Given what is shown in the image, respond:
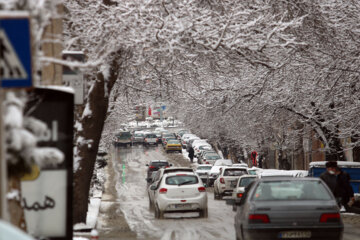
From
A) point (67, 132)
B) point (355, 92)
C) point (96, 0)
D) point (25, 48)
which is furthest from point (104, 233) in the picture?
point (25, 48)

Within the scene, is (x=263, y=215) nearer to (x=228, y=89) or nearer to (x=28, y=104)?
(x=28, y=104)

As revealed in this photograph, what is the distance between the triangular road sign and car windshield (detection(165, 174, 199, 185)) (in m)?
17.2

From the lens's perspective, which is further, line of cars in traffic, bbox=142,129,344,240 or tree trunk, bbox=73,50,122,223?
tree trunk, bbox=73,50,122,223

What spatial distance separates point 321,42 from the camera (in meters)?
20.1

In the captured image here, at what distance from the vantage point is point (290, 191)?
13.1m

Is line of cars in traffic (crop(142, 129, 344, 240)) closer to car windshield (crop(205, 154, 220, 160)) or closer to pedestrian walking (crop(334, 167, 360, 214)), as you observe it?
pedestrian walking (crop(334, 167, 360, 214))

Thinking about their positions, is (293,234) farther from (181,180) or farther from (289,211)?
(181,180)

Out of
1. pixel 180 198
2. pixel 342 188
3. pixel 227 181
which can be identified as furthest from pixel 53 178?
pixel 227 181

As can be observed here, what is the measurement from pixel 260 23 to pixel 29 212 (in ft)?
26.2

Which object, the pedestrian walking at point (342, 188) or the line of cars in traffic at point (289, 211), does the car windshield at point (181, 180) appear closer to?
the pedestrian walking at point (342, 188)

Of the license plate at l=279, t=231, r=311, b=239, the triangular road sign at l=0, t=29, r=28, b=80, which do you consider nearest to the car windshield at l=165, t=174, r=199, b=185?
the license plate at l=279, t=231, r=311, b=239

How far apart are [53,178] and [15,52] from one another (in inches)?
151

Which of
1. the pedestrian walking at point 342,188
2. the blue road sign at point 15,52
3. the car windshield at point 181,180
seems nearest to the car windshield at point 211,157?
the car windshield at point 181,180

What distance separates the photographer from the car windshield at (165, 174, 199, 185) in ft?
78.7
